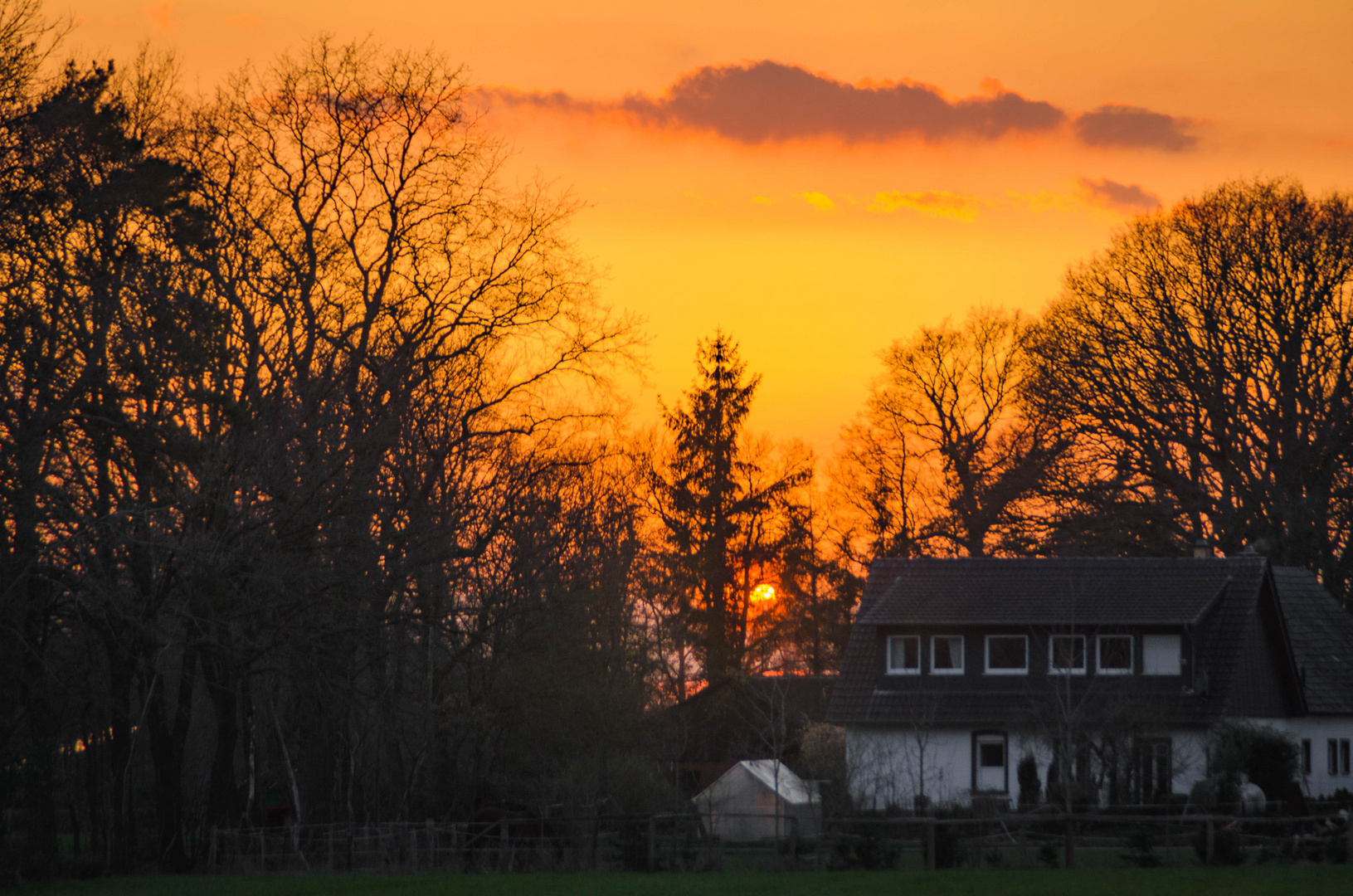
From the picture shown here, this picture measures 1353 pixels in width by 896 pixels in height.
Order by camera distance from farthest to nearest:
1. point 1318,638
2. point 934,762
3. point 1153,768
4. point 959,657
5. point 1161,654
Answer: point 1318,638 → point 959,657 → point 1161,654 → point 934,762 → point 1153,768

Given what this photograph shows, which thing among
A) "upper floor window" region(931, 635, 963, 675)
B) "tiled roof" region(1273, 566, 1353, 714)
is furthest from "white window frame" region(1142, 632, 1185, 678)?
"upper floor window" region(931, 635, 963, 675)

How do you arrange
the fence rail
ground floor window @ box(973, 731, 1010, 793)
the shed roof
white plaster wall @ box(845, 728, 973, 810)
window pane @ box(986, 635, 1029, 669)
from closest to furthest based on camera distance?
the fence rail < the shed roof < white plaster wall @ box(845, 728, 973, 810) < ground floor window @ box(973, 731, 1010, 793) < window pane @ box(986, 635, 1029, 669)

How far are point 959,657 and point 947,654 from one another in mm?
329

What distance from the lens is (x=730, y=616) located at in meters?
56.4

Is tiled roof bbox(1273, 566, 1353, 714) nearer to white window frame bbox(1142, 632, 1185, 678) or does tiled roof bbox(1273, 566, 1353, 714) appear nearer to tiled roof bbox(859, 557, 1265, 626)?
tiled roof bbox(859, 557, 1265, 626)

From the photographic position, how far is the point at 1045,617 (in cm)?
3916

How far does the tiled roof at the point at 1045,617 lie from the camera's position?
38188 mm

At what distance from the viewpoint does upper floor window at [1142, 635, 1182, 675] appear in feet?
127

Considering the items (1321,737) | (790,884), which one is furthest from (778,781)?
(1321,737)

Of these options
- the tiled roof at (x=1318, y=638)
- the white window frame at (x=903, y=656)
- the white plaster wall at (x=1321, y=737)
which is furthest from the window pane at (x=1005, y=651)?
the tiled roof at (x=1318, y=638)

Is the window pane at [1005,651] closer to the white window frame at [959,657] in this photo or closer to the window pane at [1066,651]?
the white window frame at [959,657]

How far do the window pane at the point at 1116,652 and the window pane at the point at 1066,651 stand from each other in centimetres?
49

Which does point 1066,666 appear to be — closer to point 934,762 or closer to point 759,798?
point 934,762

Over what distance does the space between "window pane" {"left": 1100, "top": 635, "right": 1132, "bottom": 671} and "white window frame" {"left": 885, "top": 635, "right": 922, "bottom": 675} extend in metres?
4.59
